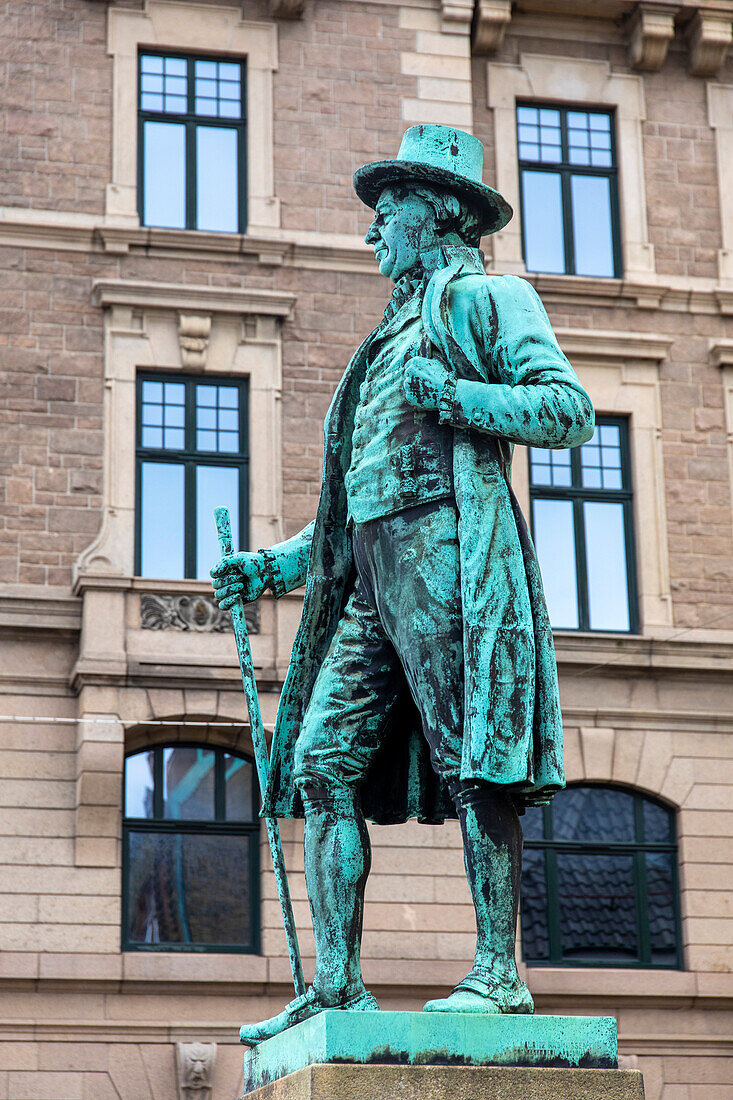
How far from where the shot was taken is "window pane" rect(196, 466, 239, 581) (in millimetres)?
19359

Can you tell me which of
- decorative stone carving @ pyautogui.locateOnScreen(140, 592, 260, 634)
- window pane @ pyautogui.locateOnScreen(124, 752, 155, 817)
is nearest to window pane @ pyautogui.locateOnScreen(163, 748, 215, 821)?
window pane @ pyautogui.locateOnScreen(124, 752, 155, 817)

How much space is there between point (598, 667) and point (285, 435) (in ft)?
13.1

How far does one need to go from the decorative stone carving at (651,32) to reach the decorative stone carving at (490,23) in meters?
1.47

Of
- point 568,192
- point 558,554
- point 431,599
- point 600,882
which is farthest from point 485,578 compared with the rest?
point 568,192

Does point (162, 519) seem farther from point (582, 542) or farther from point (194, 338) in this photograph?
point (582, 542)

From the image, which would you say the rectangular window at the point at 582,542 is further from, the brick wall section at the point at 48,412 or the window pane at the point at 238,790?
the brick wall section at the point at 48,412

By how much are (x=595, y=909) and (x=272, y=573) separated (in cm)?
1452

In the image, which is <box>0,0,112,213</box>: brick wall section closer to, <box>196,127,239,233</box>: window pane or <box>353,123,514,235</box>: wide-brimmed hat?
<box>196,127,239,233</box>: window pane

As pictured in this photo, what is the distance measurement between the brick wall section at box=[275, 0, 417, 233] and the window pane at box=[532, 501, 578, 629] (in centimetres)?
365

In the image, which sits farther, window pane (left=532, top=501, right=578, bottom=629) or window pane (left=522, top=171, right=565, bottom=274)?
window pane (left=522, top=171, right=565, bottom=274)

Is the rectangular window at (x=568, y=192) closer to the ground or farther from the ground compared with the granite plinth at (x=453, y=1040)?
farther from the ground

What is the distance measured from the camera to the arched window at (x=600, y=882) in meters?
19.5

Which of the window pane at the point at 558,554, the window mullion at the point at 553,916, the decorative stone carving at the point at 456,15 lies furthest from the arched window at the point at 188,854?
the decorative stone carving at the point at 456,15

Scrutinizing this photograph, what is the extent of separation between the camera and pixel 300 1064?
15.3 ft
